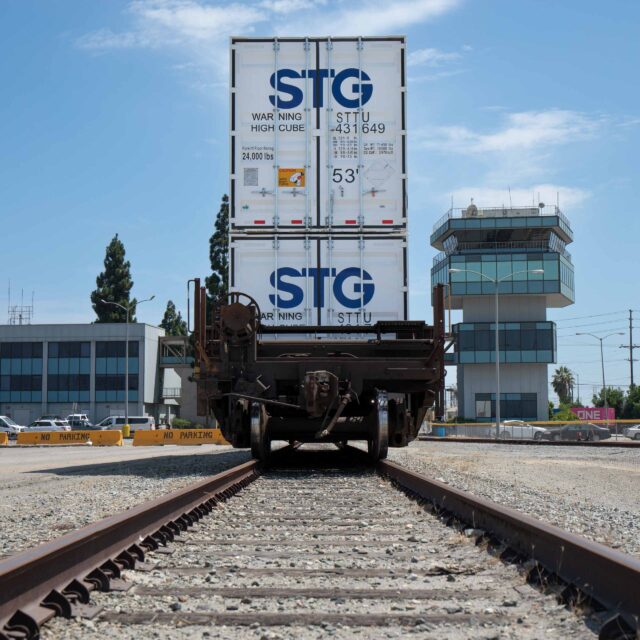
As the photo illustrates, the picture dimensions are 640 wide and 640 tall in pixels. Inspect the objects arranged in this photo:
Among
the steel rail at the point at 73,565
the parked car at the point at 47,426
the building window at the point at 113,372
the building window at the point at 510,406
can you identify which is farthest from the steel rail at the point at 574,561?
the building window at the point at 113,372

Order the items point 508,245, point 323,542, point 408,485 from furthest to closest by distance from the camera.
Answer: point 508,245
point 408,485
point 323,542

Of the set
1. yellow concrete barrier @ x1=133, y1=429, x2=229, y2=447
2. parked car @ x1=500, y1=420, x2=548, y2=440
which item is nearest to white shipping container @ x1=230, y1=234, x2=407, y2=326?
yellow concrete barrier @ x1=133, y1=429, x2=229, y2=447

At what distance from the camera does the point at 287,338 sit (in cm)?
1332

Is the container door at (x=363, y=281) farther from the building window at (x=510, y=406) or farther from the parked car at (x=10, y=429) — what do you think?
the building window at (x=510, y=406)

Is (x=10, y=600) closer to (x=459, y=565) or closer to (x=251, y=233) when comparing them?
(x=459, y=565)

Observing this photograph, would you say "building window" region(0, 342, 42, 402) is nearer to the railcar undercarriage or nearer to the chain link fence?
the chain link fence

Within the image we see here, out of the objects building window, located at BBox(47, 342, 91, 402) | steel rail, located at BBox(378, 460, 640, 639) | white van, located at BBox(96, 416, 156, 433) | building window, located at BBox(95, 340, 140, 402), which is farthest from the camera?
building window, located at BBox(47, 342, 91, 402)

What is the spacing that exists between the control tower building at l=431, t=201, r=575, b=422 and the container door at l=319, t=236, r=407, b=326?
59.8 m

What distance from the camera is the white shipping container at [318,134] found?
1339cm

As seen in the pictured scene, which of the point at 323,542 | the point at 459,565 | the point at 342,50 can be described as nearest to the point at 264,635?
the point at 459,565

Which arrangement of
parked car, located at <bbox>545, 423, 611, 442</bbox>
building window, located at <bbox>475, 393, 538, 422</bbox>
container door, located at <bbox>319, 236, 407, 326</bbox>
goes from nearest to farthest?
container door, located at <bbox>319, 236, 407, 326</bbox> → parked car, located at <bbox>545, 423, 611, 442</bbox> → building window, located at <bbox>475, 393, 538, 422</bbox>

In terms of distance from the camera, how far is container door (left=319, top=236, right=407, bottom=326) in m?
13.1

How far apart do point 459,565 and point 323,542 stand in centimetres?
124

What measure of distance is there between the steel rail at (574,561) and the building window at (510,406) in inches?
2715
